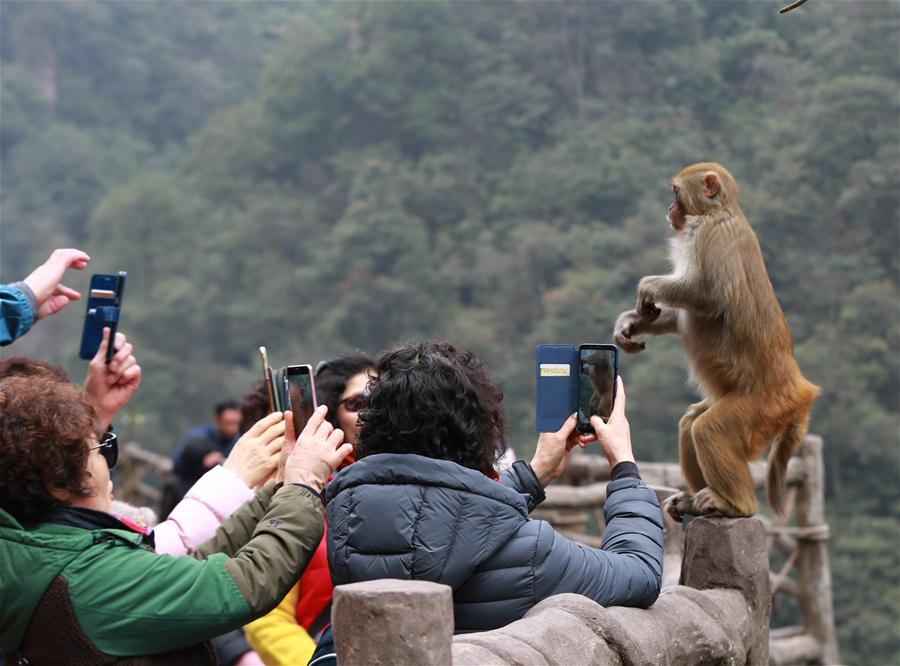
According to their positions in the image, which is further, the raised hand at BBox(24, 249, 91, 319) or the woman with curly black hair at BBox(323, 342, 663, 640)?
the raised hand at BBox(24, 249, 91, 319)

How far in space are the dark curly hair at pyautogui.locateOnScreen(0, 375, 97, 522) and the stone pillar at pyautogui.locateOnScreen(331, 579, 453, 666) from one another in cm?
50

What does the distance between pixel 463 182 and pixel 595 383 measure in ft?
80.6

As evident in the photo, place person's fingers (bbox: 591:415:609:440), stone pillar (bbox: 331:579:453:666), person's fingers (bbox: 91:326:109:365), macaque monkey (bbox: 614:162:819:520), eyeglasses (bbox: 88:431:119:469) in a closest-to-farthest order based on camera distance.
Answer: stone pillar (bbox: 331:579:453:666) < eyeglasses (bbox: 88:431:119:469) < person's fingers (bbox: 591:415:609:440) < person's fingers (bbox: 91:326:109:365) < macaque monkey (bbox: 614:162:819:520)

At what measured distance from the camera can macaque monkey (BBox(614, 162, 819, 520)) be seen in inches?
89.4

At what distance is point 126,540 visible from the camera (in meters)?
1.51

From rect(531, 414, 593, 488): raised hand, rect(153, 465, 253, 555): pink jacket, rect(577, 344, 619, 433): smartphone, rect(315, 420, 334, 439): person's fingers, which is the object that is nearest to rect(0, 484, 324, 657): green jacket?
rect(315, 420, 334, 439): person's fingers

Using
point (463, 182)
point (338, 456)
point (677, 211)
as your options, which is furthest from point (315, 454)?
point (463, 182)

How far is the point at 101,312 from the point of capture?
7.06 ft

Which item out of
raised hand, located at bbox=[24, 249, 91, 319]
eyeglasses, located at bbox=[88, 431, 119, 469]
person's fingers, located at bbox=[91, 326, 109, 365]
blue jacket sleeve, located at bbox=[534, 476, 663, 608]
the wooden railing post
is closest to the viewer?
blue jacket sleeve, located at bbox=[534, 476, 663, 608]

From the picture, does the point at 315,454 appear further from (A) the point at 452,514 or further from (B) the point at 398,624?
(B) the point at 398,624

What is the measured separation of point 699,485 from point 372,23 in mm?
28850

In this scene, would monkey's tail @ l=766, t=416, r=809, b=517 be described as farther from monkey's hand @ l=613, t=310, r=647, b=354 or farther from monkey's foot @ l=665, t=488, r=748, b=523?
monkey's hand @ l=613, t=310, r=647, b=354

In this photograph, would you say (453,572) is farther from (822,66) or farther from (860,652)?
(822,66)

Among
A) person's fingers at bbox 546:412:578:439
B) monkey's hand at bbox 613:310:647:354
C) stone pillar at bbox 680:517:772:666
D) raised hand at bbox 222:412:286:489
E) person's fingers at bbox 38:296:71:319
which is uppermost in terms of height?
person's fingers at bbox 38:296:71:319
